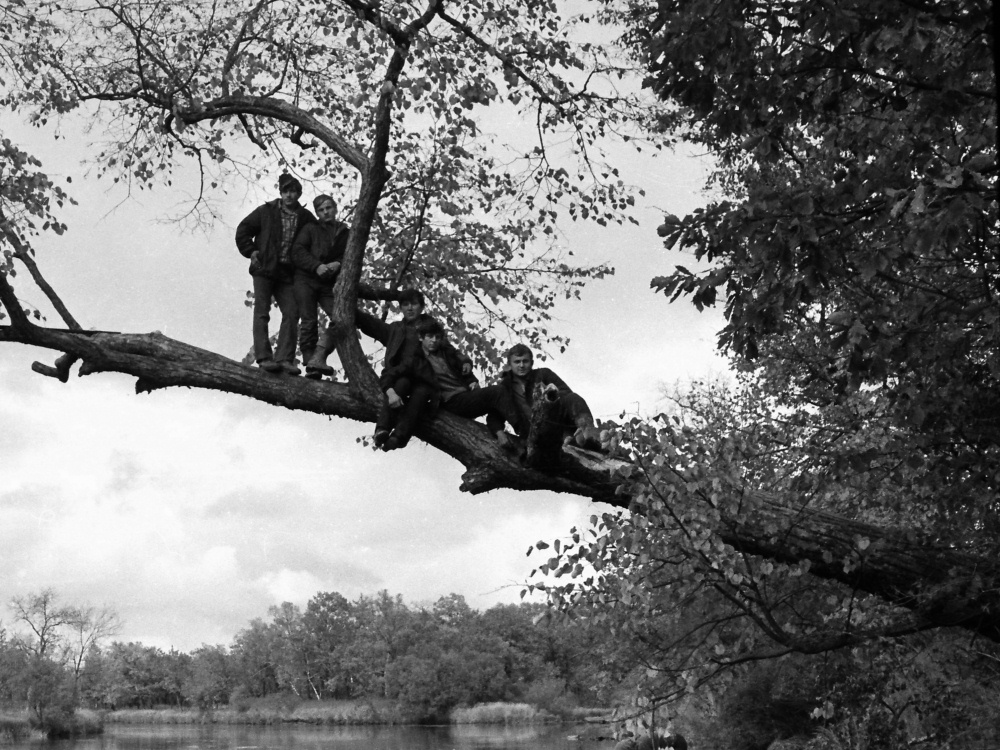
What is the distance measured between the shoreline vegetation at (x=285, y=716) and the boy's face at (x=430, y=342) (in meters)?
26.4

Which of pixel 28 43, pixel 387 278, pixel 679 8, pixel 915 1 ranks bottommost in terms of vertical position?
pixel 915 1

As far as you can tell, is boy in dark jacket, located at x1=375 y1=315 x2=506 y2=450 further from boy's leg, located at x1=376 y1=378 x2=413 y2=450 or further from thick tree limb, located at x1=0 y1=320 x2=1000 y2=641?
thick tree limb, located at x1=0 y1=320 x2=1000 y2=641

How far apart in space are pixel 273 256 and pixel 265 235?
22 centimetres

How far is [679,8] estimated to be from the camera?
682 cm

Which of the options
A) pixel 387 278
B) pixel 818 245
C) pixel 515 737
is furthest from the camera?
pixel 515 737

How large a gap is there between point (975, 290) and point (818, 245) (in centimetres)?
201

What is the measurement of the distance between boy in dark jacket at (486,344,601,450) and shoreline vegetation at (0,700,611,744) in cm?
2638

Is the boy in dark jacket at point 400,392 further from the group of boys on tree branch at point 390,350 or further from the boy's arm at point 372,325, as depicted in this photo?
the boy's arm at point 372,325

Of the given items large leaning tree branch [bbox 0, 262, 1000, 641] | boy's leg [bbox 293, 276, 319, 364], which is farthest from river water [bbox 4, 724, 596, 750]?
boy's leg [bbox 293, 276, 319, 364]

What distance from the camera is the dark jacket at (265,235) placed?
8.95 metres

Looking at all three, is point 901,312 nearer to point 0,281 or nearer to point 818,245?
point 818,245

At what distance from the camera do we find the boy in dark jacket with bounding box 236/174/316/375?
29.1 ft

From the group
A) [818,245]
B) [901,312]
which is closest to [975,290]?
[901,312]

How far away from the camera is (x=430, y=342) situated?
8562mm
